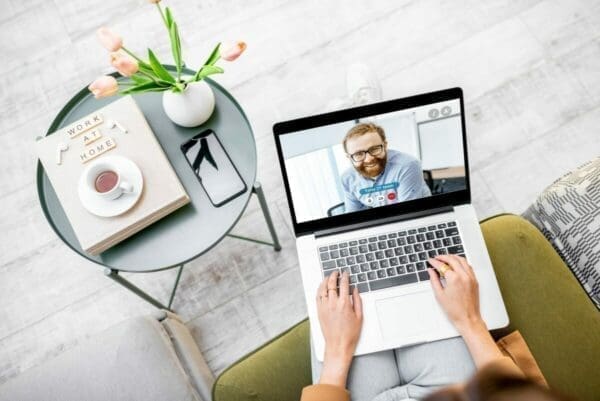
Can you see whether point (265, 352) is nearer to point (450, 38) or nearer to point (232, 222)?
point (232, 222)

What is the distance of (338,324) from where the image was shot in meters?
1.03

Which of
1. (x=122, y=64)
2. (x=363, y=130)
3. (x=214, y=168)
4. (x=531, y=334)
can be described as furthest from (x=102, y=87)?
(x=531, y=334)

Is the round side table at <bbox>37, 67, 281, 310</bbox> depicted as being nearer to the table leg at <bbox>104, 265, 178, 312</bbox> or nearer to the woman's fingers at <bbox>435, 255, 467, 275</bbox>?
the table leg at <bbox>104, 265, 178, 312</bbox>

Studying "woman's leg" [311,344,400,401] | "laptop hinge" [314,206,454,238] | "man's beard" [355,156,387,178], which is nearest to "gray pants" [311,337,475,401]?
"woman's leg" [311,344,400,401]

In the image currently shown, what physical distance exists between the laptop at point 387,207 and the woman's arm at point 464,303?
1.1 inches

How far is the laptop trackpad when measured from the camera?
1043mm

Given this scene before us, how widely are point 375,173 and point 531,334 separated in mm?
502

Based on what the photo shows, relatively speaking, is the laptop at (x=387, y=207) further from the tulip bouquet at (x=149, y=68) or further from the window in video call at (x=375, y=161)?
the tulip bouquet at (x=149, y=68)

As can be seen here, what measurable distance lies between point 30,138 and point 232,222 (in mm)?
1065

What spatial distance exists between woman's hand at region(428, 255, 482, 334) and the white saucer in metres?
0.74

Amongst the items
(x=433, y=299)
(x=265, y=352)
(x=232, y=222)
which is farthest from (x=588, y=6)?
(x=265, y=352)

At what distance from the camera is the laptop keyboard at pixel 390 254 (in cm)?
110

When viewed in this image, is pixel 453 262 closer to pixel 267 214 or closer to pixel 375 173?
pixel 375 173

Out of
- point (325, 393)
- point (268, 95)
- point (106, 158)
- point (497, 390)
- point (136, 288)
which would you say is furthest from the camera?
point (268, 95)
